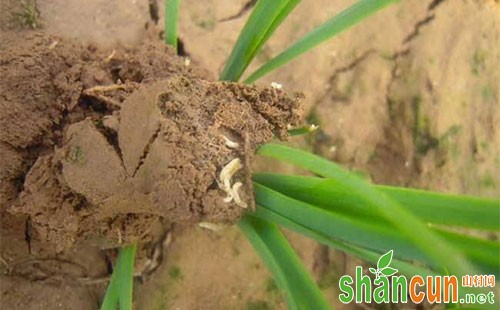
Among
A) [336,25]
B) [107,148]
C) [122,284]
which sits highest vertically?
[336,25]

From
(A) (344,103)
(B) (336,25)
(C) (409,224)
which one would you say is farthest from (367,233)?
(A) (344,103)

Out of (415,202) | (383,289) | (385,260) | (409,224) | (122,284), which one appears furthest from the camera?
(383,289)

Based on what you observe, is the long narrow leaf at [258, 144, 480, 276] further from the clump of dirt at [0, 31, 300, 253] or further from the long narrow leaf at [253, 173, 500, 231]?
the clump of dirt at [0, 31, 300, 253]

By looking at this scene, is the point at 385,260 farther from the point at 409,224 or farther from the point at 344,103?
the point at 344,103

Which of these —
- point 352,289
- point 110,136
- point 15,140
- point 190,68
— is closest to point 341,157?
point 352,289

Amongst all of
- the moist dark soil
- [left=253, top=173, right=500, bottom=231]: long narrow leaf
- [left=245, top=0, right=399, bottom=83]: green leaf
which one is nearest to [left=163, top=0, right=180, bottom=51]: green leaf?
the moist dark soil
